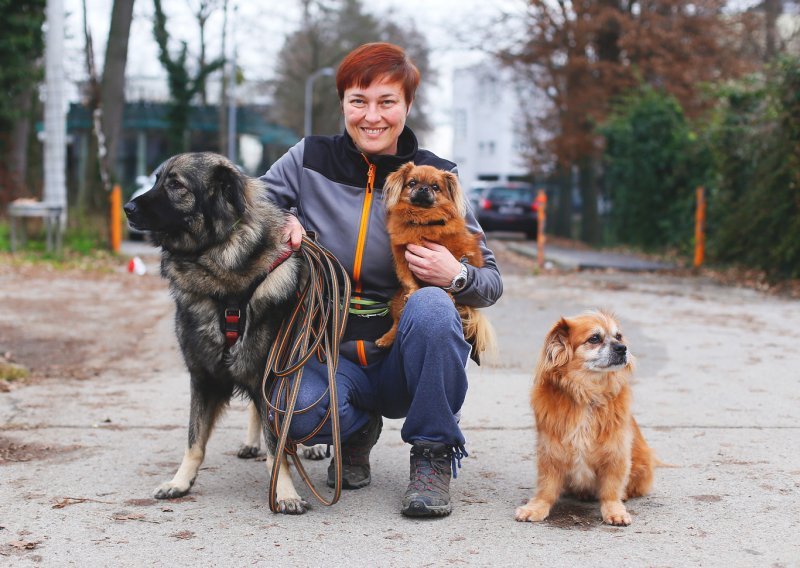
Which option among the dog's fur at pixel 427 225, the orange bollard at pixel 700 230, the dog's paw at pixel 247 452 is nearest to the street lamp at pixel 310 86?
the orange bollard at pixel 700 230

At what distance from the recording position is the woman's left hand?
150 inches

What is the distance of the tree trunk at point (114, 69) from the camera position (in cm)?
1762

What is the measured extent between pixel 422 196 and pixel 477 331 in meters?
0.63

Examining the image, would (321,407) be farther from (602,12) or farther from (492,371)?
(602,12)

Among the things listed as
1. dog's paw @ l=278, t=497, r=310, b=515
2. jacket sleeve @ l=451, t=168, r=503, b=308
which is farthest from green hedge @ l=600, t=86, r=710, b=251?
dog's paw @ l=278, t=497, r=310, b=515

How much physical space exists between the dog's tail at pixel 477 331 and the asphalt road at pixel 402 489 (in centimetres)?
62

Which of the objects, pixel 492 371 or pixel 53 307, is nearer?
pixel 492 371

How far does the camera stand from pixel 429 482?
140 inches

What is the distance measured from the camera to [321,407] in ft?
12.0

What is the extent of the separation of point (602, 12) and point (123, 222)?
1325 cm

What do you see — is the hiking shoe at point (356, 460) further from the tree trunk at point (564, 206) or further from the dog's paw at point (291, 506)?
the tree trunk at point (564, 206)

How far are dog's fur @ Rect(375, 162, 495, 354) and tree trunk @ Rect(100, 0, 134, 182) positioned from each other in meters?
14.7

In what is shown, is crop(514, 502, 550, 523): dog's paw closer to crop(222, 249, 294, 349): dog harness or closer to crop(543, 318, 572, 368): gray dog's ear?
crop(543, 318, 572, 368): gray dog's ear

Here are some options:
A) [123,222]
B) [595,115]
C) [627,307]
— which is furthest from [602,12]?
[627,307]
